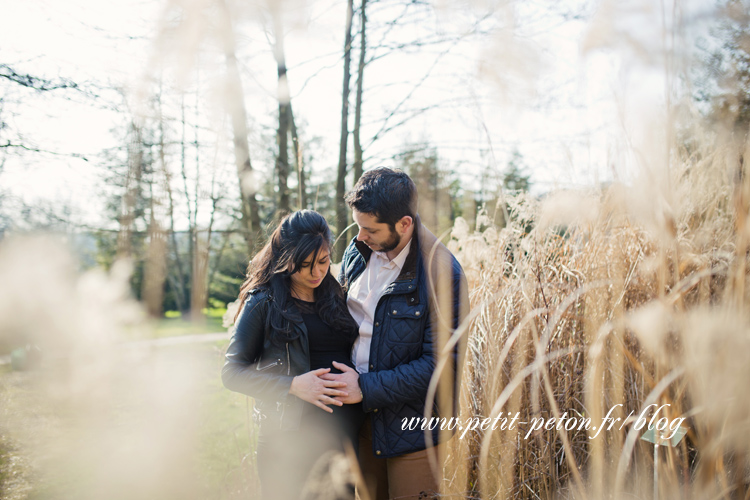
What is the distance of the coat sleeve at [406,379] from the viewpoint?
1423mm

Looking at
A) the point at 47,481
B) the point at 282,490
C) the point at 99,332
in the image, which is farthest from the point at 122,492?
the point at 99,332

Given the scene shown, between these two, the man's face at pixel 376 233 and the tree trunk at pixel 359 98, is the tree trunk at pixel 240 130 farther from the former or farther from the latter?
the tree trunk at pixel 359 98

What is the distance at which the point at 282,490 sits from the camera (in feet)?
4.90

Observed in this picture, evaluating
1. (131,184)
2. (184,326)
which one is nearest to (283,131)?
(131,184)

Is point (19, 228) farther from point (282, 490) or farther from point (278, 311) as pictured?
point (282, 490)

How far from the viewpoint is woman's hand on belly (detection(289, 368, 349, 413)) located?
54.5 inches

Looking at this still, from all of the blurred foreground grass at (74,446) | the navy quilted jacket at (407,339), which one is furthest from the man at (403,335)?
the blurred foreground grass at (74,446)

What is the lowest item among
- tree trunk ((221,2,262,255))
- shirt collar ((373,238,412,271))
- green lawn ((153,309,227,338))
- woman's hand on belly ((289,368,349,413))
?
green lawn ((153,309,227,338))

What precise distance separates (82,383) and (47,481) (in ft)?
5.41

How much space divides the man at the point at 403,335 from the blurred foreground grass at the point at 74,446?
1026mm

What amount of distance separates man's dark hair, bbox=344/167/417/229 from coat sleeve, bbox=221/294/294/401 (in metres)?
0.53

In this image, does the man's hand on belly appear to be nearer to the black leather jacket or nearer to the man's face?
the black leather jacket

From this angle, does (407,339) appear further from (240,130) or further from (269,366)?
(240,130)

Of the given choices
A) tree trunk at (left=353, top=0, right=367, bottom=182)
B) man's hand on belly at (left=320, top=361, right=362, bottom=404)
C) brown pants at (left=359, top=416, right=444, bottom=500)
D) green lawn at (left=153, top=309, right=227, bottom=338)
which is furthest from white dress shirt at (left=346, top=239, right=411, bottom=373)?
tree trunk at (left=353, top=0, right=367, bottom=182)
